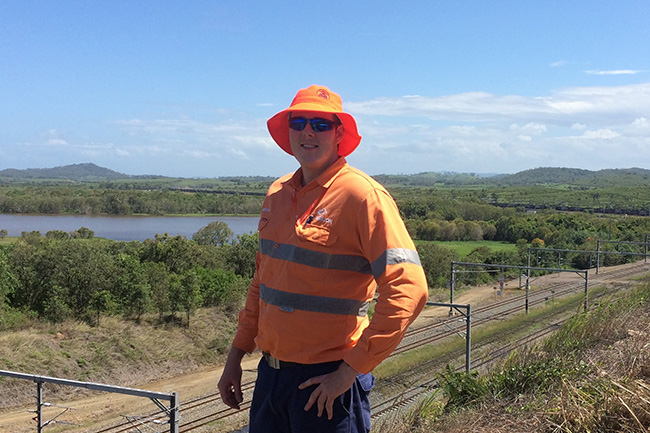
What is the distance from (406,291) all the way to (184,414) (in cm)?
1495

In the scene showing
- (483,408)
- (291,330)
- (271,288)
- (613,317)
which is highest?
(271,288)

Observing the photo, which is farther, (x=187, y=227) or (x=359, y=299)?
(x=187, y=227)

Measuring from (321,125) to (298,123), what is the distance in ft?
0.31

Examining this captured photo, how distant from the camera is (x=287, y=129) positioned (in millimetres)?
2523

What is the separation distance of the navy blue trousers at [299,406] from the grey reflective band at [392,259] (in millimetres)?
406

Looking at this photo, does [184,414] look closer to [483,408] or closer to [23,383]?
[23,383]

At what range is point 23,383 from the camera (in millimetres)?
16531

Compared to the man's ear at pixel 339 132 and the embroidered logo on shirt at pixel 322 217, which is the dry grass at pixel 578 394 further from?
the man's ear at pixel 339 132

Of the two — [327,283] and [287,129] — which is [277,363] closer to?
[327,283]

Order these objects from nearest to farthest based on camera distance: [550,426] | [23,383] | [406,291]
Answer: [406,291] < [550,426] < [23,383]

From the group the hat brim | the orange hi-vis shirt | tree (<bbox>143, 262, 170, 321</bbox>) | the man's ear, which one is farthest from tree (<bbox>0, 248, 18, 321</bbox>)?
the man's ear

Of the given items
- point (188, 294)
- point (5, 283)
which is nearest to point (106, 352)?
point (188, 294)

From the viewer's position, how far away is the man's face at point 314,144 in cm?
219

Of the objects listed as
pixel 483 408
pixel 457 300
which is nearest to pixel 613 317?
pixel 483 408
